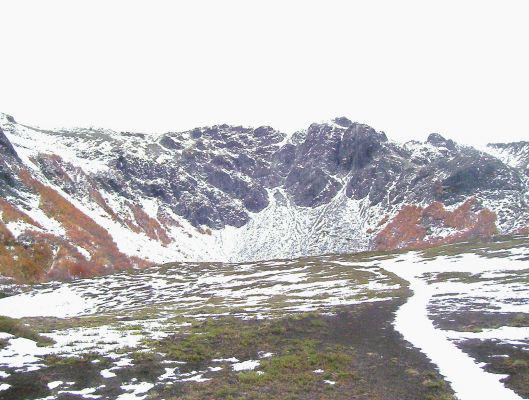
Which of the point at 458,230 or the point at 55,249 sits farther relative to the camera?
the point at 458,230

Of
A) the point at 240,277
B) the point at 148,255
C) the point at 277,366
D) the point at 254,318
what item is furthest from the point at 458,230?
the point at 277,366

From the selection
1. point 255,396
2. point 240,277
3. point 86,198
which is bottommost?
point 240,277

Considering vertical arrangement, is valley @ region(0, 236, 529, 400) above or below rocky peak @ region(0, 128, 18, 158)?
below

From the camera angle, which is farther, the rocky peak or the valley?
the rocky peak

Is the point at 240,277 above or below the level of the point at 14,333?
below

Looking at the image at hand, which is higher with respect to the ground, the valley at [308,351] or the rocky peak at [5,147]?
the rocky peak at [5,147]

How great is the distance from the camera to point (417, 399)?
66.7 ft

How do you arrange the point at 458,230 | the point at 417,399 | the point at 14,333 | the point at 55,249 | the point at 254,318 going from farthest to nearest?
the point at 458,230 < the point at 55,249 < the point at 254,318 < the point at 14,333 < the point at 417,399

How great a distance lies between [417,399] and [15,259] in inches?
4610

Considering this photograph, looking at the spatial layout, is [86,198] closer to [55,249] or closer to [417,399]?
[55,249]

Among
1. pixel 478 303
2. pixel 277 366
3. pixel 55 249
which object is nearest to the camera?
pixel 277 366

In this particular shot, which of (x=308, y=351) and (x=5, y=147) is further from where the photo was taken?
(x=5, y=147)

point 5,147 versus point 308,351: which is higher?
point 5,147

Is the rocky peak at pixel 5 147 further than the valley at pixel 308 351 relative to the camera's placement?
Yes
